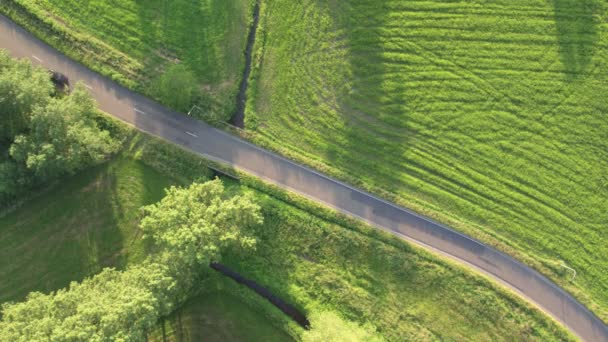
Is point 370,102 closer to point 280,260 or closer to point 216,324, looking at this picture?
point 280,260

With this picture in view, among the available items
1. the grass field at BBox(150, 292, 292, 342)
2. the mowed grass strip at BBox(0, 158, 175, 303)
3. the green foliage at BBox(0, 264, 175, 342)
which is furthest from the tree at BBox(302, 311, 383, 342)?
the mowed grass strip at BBox(0, 158, 175, 303)

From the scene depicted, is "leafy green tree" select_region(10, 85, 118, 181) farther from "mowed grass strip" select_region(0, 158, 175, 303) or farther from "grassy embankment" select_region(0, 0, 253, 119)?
"grassy embankment" select_region(0, 0, 253, 119)

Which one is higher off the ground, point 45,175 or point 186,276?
point 186,276

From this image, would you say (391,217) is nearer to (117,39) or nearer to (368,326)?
(368,326)

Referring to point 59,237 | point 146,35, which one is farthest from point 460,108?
point 59,237

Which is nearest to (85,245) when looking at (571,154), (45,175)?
(45,175)

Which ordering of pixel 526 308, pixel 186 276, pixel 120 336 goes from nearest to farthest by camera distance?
1. pixel 120 336
2. pixel 186 276
3. pixel 526 308

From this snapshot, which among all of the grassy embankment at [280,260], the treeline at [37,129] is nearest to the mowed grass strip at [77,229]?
the grassy embankment at [280,260]
